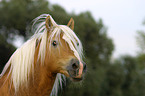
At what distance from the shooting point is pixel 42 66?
3686mm

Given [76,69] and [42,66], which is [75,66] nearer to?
[76,69]

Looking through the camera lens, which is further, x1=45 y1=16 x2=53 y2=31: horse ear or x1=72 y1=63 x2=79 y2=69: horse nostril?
x1=45 y1=16 x2=53 y2=31: horse ear

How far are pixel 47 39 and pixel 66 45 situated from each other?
15.0 inches

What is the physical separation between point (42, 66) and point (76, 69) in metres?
0.63

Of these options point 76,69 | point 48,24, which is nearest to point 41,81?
point 76,69

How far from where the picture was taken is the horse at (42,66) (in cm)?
356

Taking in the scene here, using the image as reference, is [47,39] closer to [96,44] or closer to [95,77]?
[95,77]

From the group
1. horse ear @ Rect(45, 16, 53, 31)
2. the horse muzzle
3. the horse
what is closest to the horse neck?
the horse

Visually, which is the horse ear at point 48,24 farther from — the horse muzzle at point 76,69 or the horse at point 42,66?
the horse muzzle at point 76,69

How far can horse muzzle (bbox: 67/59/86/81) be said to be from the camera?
347 centimetres

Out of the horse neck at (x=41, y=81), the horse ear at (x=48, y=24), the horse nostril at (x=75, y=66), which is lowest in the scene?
the horse neck at (x=41, y=81)

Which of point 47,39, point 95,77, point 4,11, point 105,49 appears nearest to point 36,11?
point 4,11

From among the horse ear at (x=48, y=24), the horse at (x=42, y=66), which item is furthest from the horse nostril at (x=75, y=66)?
the horse ear at (x=48, y=24)

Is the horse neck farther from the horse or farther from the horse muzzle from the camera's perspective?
the horse muzzle
